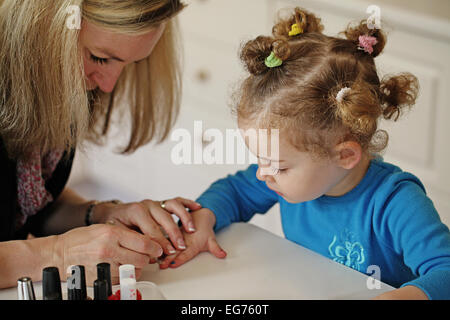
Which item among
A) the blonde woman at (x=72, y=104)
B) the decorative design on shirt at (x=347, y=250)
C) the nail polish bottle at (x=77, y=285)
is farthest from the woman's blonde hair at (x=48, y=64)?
the decorative design on shirt at (x=347, y=250)

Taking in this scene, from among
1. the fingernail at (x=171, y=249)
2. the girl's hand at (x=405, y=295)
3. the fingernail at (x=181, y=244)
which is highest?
the girl's hand at (x=405, y=295)

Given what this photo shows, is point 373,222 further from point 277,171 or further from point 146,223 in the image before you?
point 146,223

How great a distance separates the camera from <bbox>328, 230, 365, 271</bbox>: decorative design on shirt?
28.7 inches

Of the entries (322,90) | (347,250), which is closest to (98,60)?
(322,90)

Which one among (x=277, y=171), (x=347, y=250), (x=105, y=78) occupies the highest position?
(x=105, y=78)

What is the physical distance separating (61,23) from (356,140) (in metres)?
0.36

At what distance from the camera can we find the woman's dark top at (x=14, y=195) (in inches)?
32.1

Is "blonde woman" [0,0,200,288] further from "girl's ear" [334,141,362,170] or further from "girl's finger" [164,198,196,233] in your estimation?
"girl's ear" [334,141,362,170]

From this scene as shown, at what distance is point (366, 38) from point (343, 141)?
4.9 inches

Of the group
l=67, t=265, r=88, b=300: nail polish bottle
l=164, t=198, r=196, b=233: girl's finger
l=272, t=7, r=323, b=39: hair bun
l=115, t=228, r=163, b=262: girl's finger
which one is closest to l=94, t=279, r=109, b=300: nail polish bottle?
l=67, t=265, r=88, b=300: nail polish bottle

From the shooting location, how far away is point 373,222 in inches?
28.4

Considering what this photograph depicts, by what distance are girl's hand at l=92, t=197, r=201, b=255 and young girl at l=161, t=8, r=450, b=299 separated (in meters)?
0.02

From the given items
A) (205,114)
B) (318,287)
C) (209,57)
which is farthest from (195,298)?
(209,57)

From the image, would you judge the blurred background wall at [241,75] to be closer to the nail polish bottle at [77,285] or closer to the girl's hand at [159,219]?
the girl's hand at [159,219]
